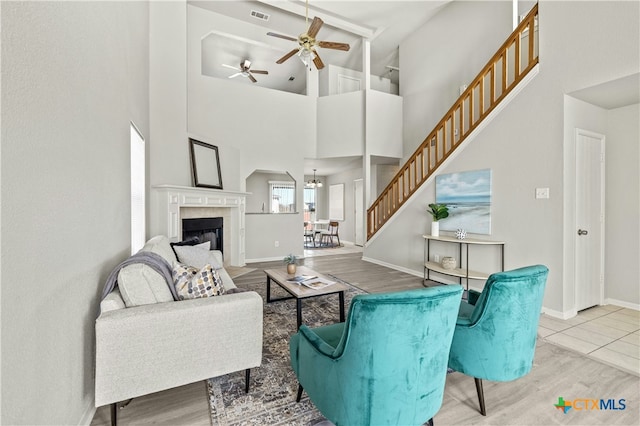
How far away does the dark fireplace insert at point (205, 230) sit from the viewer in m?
4.72

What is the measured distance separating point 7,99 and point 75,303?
1046 mm

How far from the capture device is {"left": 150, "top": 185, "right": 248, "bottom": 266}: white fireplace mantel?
13.6 ft

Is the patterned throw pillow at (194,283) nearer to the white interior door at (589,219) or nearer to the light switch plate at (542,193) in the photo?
the light switch plate at (542,193)

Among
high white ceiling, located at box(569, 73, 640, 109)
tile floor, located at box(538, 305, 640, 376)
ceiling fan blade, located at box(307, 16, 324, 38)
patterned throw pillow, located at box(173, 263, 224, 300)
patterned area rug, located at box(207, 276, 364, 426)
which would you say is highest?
ceiling fan blade, located at box(307, 16, 324, 38)

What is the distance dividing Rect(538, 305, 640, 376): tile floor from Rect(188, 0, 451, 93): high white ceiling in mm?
5654

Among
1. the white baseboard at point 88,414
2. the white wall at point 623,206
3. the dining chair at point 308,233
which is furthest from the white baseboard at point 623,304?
the dining chair at point 308,233

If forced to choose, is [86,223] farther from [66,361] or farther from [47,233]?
[66,361]

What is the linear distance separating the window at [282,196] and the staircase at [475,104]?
187 centimetres

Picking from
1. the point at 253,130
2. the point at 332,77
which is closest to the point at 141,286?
the point at 253,130

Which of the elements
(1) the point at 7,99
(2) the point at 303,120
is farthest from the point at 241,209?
(1) the point at 7,99

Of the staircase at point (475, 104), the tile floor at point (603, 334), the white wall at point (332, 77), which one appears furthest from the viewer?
the white wall at point (332, 77)

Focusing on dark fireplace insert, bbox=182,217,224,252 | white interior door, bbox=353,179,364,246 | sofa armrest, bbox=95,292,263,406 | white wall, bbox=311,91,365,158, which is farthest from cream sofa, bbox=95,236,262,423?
white interior door, bbox=353,179,364,246

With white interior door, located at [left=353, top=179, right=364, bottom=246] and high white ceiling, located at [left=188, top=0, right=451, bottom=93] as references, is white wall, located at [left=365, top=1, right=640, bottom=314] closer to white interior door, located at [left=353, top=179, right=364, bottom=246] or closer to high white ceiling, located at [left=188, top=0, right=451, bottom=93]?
high white ceiling, located at [left=188, top=0, right=451, bottom=93]

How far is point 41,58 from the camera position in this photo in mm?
1190
